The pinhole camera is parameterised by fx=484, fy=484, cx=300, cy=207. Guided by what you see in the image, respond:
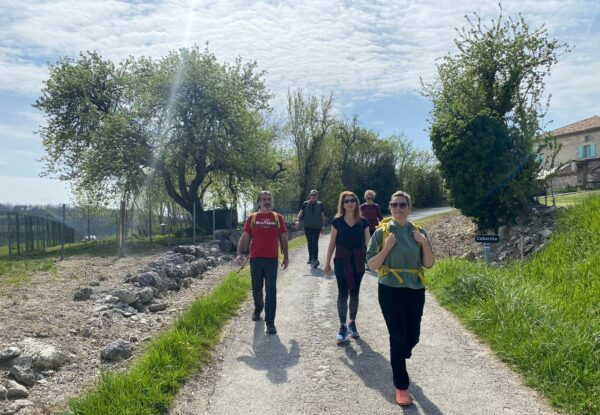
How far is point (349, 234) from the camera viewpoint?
242 inches

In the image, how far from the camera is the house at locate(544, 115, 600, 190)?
1678 inches

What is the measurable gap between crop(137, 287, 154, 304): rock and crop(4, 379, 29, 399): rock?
3650mm

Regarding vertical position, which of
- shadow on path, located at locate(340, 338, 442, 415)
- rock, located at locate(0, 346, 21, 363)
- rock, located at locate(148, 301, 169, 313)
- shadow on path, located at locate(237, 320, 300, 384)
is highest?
rock, located at locate(0, 346, 21, 363)

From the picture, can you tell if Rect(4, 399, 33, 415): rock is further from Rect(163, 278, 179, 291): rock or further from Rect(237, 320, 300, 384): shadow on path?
Rect(163, 278, 179, 291): rock

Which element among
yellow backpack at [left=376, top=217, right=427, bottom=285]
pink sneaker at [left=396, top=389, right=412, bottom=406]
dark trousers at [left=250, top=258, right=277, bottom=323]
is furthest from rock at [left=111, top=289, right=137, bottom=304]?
pink sneaker at [left=396, top=389, right=412, bottom=406]

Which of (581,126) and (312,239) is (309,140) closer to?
(312,239)

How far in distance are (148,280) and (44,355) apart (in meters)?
4.23

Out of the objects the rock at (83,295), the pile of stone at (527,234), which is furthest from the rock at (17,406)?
the pile of stone at (527,234)

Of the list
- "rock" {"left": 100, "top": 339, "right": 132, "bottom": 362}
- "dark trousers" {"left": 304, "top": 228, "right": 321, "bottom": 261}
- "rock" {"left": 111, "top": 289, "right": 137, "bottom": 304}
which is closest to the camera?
"rock" {"left": 100, "top": 339, "right": 132, "bottom": 362}

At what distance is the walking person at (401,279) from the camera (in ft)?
14.2

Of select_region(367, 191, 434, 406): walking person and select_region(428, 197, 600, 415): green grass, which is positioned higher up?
select_region(367, 191, 434, 406): walking person

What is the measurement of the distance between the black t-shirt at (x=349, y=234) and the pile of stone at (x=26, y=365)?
138 inches

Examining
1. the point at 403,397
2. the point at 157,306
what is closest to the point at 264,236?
the point at 157,306

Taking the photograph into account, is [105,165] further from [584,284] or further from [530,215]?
[584,284]
